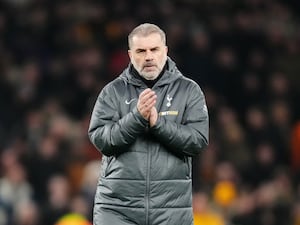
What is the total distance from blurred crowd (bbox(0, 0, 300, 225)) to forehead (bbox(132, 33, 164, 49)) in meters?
5.76

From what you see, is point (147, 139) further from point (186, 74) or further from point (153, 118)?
point (186, 74)

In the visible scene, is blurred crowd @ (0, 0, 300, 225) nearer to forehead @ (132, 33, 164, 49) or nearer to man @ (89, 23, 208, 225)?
man @ (89, 23, 208, 225)

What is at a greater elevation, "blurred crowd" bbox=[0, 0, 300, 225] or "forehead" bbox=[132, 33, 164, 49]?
"forehead" bbox=[132, 33, 164, 49]

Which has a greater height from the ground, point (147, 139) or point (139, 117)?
point (139, 117)

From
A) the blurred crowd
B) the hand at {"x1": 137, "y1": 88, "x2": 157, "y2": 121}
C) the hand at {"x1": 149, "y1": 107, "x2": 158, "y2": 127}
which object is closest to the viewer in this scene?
the hand at {"x1": 137, "y1": 88, "x2": 157, "y2": 121}

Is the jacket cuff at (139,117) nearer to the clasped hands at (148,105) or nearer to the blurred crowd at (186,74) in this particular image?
the clasped hands at (148,105)

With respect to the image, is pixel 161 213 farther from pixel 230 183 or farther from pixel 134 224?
pixel 230 183

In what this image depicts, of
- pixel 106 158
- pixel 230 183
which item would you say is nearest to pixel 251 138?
pixel 230 183

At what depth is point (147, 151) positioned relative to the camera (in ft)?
22.8

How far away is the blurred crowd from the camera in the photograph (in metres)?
14.1

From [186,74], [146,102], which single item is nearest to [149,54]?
[146,102]

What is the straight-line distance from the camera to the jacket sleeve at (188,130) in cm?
689

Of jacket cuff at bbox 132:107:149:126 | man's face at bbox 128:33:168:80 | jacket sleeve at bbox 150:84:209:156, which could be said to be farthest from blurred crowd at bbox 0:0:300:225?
jacket cuff at bbox 132:107:149:126

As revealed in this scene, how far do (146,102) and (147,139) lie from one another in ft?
0.94
